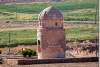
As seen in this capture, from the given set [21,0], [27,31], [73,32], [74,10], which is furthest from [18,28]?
[21,0]

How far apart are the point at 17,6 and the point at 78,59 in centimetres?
3453

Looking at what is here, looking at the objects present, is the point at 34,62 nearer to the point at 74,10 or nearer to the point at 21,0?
the point at 74,10

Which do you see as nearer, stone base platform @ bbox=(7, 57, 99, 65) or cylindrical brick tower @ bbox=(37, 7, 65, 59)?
stone base platform @ bbox=(7, 57, 99, 65)

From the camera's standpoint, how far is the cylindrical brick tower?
12.6 metres

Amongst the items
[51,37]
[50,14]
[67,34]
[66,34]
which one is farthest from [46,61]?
[67,34]

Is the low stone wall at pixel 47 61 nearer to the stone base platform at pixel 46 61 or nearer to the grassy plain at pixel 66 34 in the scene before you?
the stone base platform at pixel 46 61

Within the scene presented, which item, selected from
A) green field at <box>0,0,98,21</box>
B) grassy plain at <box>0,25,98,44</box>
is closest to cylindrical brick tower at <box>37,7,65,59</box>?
grassy plain at <box>0,25,98,44</box>

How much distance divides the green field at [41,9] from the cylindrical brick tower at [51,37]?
2496 cm

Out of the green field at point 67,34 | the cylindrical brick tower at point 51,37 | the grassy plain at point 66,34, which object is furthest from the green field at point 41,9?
the cylindrical brick tower at point 51,37

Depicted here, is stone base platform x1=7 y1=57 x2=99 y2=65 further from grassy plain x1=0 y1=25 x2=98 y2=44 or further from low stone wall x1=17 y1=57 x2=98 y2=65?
grassy plain x1=0 y1=25 x2=98 y2=44

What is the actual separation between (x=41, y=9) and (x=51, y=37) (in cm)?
2788

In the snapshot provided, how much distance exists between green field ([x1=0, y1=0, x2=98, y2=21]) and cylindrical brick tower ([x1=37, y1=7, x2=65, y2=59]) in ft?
81.9

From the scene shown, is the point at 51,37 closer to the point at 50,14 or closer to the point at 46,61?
the point at 50,14

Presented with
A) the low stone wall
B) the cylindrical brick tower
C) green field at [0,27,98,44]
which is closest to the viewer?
the low stone wall
